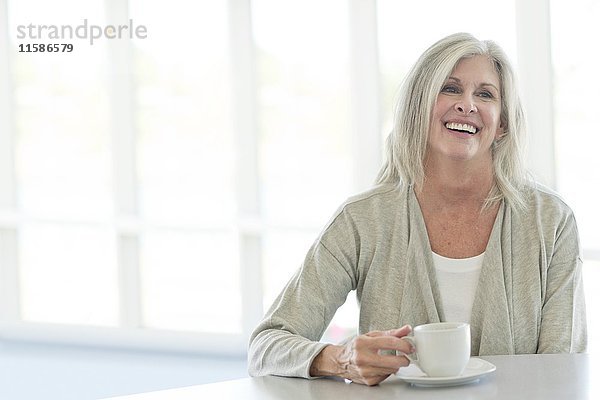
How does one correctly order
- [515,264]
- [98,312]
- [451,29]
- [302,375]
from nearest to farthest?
1. [302,375]
2. [515,264]
3. [451,29]
4. [98,312]

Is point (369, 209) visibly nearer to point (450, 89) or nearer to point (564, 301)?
point (450, 89)

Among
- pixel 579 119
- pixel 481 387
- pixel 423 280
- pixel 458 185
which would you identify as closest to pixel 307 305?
pixel 423 280

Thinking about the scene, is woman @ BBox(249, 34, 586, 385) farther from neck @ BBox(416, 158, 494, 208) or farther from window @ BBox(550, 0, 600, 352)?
window @ BBox(550, 0, 600, 352)

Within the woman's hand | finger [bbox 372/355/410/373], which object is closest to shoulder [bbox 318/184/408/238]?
the woman's hand

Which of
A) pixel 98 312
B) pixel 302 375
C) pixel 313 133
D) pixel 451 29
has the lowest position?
pixel 98 312

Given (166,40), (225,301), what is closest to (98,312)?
(225,301)

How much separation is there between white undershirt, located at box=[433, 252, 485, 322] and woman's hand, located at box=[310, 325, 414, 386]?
0.42m

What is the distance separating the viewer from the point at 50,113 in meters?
4.71

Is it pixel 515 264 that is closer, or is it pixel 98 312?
pixel 515 264

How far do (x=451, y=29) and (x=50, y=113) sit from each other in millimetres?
1903

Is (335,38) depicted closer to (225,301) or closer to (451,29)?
(451,29)

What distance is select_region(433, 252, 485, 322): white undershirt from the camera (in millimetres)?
2176

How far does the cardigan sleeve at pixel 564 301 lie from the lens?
2100 mm

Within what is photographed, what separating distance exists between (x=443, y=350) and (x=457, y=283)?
1.79ft
